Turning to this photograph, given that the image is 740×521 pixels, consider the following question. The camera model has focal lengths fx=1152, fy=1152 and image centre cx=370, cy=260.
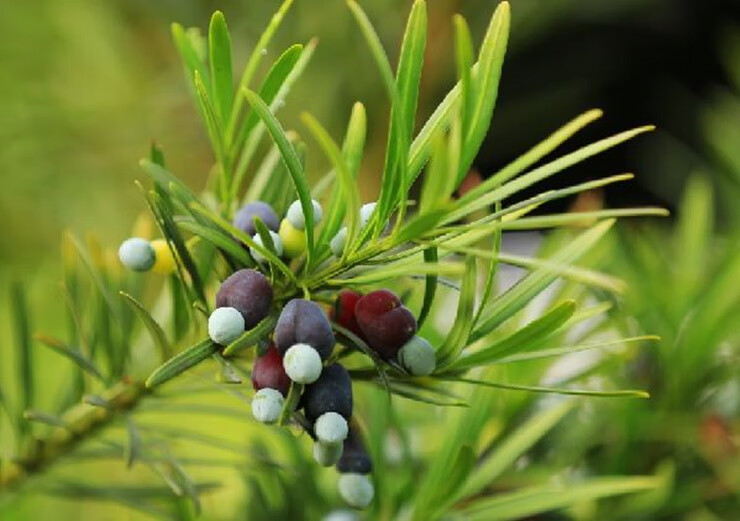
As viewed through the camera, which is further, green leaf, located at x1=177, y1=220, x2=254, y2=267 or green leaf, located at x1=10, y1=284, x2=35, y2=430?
green leaf, located at x1=10, y1=284, x2=35, y2=430

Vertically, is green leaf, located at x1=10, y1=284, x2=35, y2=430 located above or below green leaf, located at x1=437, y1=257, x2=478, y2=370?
below

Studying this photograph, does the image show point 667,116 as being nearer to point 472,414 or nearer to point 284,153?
point 472,414

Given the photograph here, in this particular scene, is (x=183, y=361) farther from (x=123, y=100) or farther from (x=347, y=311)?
(x=123, y=100)

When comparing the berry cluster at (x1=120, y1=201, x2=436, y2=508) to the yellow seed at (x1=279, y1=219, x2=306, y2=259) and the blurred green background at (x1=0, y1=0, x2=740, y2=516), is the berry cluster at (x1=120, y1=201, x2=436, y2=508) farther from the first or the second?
the blurred green background at (x1=0, y1=0, x2=740, y2=516)

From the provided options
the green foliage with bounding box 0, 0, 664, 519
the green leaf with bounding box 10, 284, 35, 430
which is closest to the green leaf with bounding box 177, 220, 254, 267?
the green foliage with bounding box 0, 0, 664, 519

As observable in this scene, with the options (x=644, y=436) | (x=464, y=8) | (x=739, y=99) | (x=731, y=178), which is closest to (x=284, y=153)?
(x=644, y=436)
